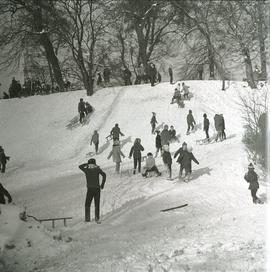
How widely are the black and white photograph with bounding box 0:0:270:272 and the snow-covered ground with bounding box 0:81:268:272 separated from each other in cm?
5

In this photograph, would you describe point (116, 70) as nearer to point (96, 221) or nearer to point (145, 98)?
point (145, 98)

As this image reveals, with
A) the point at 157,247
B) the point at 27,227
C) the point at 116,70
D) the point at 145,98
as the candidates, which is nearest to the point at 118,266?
the point at 157,247

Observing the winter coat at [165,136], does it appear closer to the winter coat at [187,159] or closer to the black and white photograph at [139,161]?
the black and white photograph at [139,161]

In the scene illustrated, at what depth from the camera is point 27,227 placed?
909cm

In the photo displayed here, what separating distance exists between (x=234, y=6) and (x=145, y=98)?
9141mm

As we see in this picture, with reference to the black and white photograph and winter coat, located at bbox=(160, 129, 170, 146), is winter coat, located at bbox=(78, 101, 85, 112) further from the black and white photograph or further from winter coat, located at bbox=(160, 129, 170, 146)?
winter coat, located at bbox=(160, 129, 170, 146)

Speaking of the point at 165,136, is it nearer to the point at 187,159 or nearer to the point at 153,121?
the point at 153,121

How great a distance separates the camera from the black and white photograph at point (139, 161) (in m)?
8.38

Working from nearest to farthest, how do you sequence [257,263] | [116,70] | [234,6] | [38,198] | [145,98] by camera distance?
[257,263] → [38,198] → [145,98] → [234,6] → [116,70]

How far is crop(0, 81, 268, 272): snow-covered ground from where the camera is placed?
7941 millimetres

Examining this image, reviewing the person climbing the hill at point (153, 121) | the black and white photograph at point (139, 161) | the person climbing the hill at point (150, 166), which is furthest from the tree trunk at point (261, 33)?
the person climbing the hill at point (150, 166)

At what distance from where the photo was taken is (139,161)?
63.1ft

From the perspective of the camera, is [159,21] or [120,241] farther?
[159,21]

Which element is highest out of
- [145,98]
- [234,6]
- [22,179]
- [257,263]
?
[234,6]
